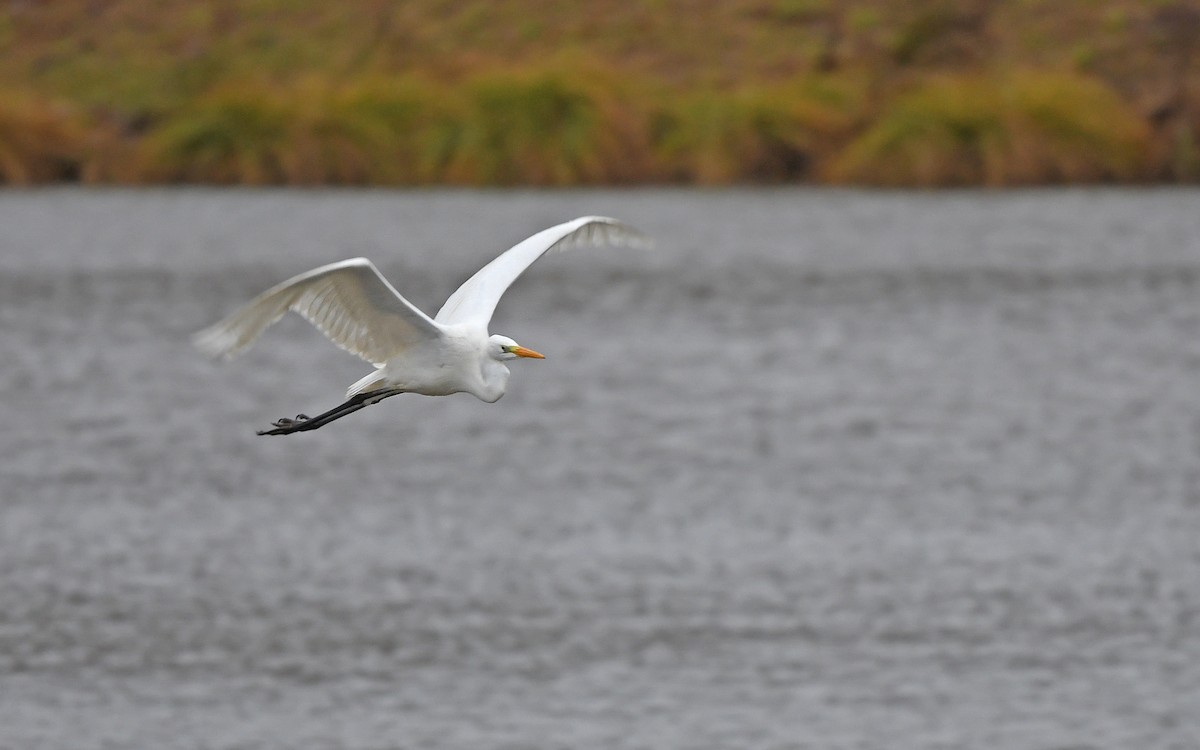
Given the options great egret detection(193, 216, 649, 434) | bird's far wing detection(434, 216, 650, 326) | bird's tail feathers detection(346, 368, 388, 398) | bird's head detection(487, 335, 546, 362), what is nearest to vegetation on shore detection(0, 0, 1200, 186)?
bird's far wing detection(434, 216, 650, 326)

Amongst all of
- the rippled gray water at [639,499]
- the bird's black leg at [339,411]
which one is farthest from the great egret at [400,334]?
the rippled gray water at [639,499]

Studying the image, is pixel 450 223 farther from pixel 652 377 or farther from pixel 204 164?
pixel 652 377

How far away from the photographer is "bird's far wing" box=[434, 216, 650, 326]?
10.4m

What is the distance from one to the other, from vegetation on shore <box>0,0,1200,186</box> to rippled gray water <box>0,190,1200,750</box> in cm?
131

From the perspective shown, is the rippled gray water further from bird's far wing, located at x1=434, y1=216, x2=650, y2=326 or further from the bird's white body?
the bird's white body

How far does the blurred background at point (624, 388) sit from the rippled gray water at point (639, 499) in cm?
6

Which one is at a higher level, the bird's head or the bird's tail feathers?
the bird's head

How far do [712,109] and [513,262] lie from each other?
25.5m

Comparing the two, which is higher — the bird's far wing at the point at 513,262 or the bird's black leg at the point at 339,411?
the bird's far wing at the point at 513,262

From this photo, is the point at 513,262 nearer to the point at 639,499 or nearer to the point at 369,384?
the point at 369,384

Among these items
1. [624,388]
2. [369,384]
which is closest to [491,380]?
[369,384]

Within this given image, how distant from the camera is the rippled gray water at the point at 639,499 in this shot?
47.2ft

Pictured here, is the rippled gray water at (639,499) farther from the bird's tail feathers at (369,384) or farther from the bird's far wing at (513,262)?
the bird's tail feathers at (369,384)

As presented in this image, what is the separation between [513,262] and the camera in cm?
1070
